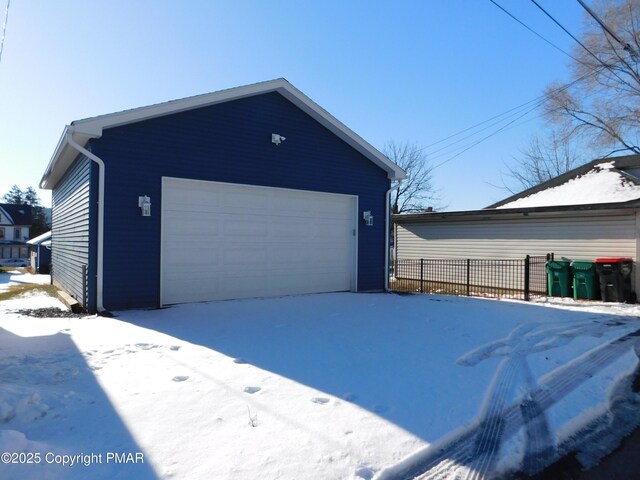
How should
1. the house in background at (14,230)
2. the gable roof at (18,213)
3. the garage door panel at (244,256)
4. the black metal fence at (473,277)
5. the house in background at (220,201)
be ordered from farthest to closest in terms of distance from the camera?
the gable roof at (18,213)
the house in background at (14,230)
the black metal fence at (473,277)
the garage door panel at (244,256)
the house in background at (220,201)

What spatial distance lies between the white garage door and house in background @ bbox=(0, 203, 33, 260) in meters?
46.7

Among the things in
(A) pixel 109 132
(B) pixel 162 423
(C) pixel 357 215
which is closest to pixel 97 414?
(B) pixel 162 423

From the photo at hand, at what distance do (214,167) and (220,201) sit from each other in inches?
26.2

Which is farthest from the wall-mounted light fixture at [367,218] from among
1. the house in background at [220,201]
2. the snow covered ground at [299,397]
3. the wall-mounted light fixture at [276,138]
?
the snow covered ground at [299,397]

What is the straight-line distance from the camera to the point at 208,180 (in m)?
7.77

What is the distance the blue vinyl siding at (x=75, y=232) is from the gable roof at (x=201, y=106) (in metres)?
0.31

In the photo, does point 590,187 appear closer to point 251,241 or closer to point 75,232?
point 251,241

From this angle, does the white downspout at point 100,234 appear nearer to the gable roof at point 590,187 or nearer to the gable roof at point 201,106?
the gable roof at point 201,106

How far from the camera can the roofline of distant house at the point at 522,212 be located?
402 inches

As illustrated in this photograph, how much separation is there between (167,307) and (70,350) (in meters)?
2.82

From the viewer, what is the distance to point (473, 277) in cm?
1418

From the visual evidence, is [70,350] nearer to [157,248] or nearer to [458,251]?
[157,248]

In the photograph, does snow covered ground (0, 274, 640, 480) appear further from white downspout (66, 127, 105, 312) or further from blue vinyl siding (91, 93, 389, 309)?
blue vinyl siding (91, 93, 389, 309)

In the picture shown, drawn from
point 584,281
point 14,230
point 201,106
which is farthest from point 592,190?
point 14,230
